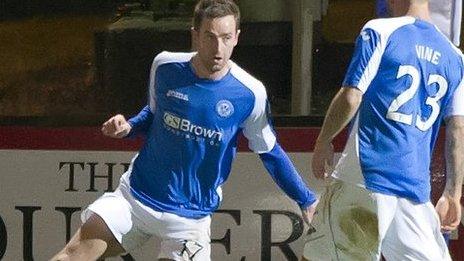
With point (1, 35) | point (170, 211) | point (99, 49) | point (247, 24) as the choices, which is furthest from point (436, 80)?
point (1, 35)

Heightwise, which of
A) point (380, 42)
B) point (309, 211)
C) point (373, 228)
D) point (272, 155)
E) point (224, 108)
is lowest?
point (309, 211)

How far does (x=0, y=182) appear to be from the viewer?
6691 millimetres

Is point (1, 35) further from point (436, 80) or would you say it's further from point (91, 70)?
point (436, 80)

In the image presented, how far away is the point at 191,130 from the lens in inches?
210

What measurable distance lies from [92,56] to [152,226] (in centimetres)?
138

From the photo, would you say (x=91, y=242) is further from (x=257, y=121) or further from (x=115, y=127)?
(x=257, y=121)

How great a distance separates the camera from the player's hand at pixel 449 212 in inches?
197

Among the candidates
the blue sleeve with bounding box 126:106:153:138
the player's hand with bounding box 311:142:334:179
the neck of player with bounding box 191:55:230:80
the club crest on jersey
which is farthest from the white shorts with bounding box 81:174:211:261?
the player's hand with bounding box 311:142:334:179

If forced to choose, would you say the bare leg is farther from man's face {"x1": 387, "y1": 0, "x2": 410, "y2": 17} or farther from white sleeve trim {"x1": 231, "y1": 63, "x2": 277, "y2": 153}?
man's face {"x1": 387, "y1": 0, "x2": 410, "y2": 17}

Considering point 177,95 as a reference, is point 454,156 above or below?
below

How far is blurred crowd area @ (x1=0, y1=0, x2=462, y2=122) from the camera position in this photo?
6.36 meters

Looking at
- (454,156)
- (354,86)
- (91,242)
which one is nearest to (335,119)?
(354,86)

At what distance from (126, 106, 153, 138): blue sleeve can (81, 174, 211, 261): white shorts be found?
244mm

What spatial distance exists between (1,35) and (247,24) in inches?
51.7
